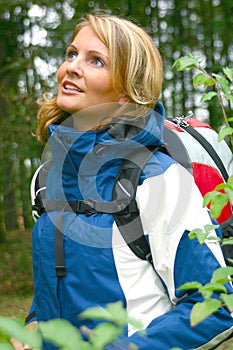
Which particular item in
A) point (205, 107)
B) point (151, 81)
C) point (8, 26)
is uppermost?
point (151, 81)

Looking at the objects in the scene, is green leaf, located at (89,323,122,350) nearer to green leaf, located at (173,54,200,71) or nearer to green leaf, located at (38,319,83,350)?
green leaf, located at (38,319,83,350)

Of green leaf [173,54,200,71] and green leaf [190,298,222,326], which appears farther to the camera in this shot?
green leaf [173,54,200,71]

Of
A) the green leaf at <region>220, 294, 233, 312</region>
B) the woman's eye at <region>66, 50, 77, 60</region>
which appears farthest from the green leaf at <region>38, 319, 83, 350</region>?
the woman's eye at <region>66, 50, 77, 60</region>

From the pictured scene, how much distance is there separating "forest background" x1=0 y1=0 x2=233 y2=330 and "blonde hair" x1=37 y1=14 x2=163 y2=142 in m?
5.80

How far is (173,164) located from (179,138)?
0.28 meters

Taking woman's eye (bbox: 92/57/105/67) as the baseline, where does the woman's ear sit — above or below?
below

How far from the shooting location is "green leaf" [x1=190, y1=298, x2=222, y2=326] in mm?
1192

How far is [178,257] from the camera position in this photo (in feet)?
5.84

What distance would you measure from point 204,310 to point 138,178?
2.38 feet

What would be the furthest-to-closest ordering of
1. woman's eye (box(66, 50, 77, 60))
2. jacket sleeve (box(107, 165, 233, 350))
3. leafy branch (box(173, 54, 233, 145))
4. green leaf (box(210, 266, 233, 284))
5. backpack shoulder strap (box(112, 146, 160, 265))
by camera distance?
1. woman's eye (box(66, 50, 77, 60))
2. backpack shoulder strap (box(112, 146, 160, 265))
3. jacket sleeve (box(107, 165, 233, 350))
4. leafy branch (box(173, 54, 233, 145))
5. green leaf (box(210, 266, 233, 284))

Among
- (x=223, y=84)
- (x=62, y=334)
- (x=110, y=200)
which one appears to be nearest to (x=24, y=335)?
(x=62, y=334)

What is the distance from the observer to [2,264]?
1074 centimetres

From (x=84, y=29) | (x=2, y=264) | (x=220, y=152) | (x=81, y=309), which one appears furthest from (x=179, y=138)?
(x=2, y=264)

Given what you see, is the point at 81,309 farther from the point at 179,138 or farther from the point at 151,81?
the point at 151,81
